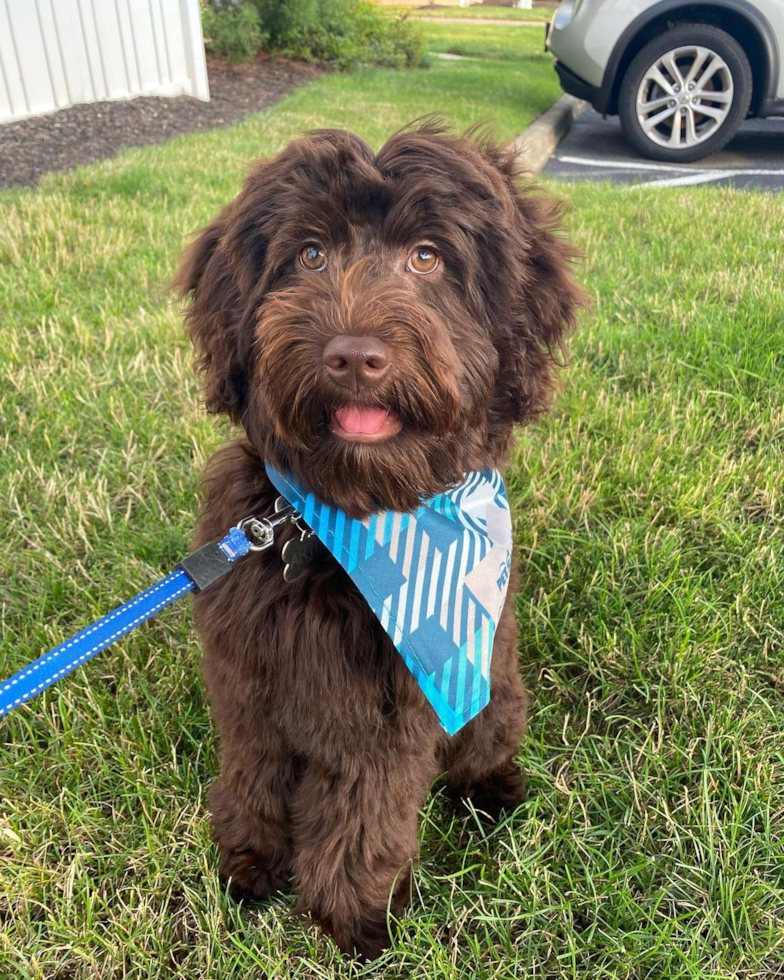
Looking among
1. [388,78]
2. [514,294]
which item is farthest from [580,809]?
[388,78]

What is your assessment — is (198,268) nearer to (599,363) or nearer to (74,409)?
(74,409)

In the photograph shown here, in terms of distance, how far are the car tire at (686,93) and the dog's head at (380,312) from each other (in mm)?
6891

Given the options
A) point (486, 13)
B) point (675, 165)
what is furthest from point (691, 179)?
point (486, 13)

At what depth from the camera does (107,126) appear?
27.2 feet

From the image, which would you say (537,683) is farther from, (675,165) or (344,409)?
(675,165)

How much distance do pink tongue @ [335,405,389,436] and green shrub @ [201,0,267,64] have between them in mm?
12973

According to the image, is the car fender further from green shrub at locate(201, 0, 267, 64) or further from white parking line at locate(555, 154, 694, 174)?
green shrub at locate(201, 0, 267, 64)

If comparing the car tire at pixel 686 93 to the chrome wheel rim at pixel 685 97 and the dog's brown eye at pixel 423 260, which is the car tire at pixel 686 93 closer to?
the chrome wheel rim at pixel 685 97

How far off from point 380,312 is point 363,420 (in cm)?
20

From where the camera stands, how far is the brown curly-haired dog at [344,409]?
1456 mm

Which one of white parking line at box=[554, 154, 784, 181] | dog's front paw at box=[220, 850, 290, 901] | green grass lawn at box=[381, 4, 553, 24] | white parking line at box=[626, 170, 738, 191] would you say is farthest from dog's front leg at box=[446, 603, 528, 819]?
green grass lawn at box=[381, 4, 553, 24]

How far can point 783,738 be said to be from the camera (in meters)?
2.06

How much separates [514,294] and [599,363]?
224cm

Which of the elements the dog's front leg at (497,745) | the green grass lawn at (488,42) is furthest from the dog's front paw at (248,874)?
the green grass lawn at (488,42)
